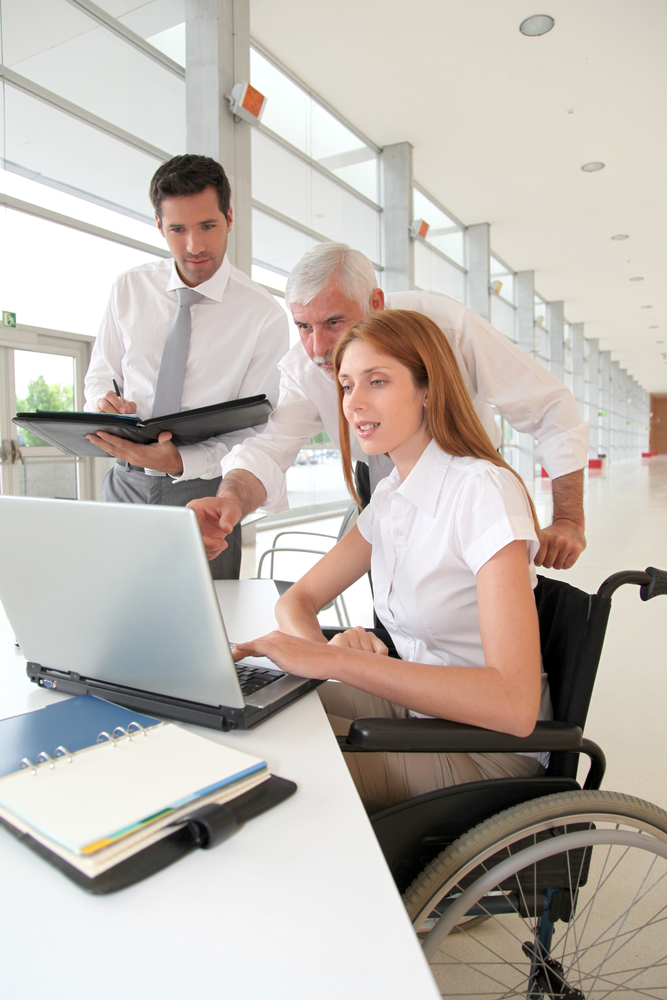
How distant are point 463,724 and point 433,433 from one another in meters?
0.51

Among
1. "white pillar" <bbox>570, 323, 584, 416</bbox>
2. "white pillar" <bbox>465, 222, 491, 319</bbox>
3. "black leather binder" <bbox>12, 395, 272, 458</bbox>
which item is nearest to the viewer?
"black leather binder" <bbox>12, 395, 272, 458</bbox>

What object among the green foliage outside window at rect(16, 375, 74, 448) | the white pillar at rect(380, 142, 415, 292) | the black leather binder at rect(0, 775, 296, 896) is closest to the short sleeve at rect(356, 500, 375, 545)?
the black leather binder at rect(0, 775, 296, 896)

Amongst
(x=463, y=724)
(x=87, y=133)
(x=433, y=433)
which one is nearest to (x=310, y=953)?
(x=463, y=724)

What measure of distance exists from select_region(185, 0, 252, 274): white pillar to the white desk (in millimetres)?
5108

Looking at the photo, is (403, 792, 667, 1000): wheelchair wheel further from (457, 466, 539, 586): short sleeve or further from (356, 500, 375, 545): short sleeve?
(356, 500, 375, 545): short sleeve

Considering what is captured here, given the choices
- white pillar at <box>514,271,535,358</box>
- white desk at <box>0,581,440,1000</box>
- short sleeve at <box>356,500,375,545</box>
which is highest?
white pillar at <box>514,271,535,358</box>

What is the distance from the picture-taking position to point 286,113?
6.52m

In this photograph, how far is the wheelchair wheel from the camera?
0.78 meters

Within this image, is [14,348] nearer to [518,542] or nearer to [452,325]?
[452,325]

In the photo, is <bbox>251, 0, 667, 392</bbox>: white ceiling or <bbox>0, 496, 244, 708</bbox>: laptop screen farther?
<bbox>251, 0, 667, 392</bbox>: white ceiling

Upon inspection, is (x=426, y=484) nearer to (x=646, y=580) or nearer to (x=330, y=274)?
(x=646, y=580)

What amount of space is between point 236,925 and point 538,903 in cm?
63

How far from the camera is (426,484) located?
1.12 metres

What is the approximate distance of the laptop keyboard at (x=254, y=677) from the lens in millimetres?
892
